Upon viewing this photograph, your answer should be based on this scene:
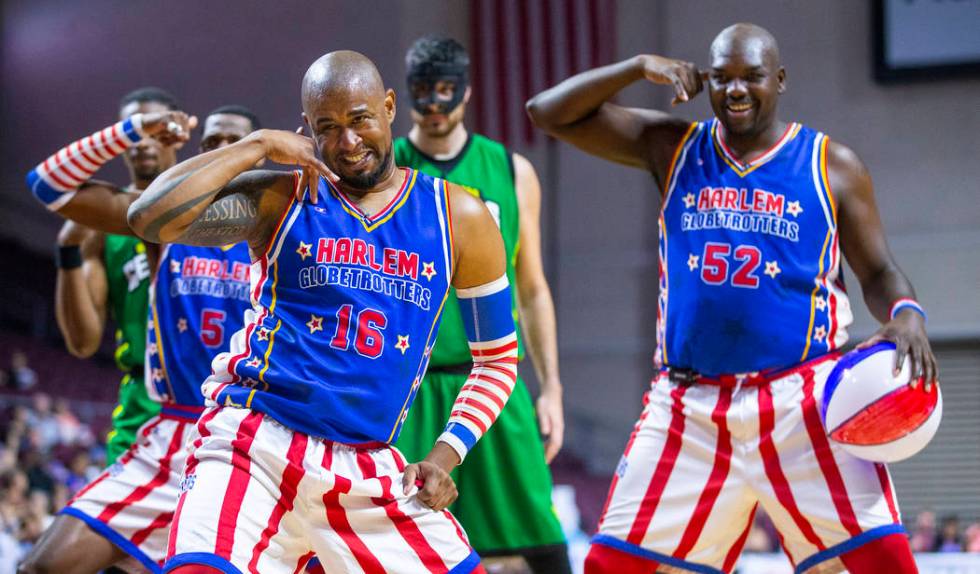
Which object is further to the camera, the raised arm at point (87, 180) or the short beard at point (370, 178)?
the raised arm at point (87, 180)

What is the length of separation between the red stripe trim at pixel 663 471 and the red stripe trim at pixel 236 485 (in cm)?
142

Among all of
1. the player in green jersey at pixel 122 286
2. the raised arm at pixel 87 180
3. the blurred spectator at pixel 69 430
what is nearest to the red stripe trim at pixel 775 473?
the raised arm at pixel 87 180

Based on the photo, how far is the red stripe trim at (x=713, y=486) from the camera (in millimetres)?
3826

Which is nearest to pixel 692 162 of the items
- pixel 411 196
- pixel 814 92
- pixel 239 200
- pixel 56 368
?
pixel 411 196

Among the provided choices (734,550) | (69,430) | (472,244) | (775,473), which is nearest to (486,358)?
(472,244)

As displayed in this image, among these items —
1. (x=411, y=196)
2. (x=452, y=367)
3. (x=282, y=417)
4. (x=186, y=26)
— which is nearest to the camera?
(x=282, y=417)

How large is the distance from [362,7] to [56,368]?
6645mm

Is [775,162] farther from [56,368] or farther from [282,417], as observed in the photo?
[56,368]

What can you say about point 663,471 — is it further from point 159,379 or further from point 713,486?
point 159,379

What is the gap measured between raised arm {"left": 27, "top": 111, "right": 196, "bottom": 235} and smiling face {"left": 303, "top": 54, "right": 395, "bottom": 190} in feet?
3.75

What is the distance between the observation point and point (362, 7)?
16.0 m

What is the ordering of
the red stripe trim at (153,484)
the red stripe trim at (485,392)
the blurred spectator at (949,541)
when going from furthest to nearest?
the blurred spectator at (949,541), the red stripe trim at (153,484), the red stripe trim at (485,392)

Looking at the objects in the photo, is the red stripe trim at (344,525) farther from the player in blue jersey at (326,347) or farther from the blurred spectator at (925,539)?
the blurred spectator at (925,539)

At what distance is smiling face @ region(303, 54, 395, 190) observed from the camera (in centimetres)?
311
